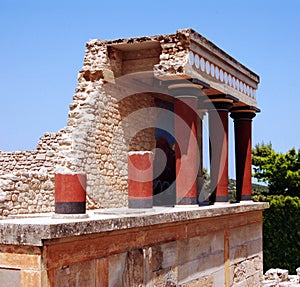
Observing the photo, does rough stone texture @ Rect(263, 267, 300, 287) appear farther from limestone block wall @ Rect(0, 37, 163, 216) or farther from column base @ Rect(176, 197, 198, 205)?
limestone block wall @ Rect(0, 37, 163, 216)

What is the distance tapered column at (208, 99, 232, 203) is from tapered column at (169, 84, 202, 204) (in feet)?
5.47

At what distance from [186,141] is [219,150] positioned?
204 cm

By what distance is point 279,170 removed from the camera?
2112 cm

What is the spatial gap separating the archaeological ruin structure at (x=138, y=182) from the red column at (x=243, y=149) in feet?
0.08

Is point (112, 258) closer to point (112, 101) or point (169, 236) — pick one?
point (169, 236)

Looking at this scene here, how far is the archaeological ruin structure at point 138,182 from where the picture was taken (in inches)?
238

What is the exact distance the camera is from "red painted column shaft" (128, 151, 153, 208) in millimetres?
7965

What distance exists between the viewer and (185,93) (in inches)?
407

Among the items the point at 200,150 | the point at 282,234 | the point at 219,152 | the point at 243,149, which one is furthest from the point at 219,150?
the point at 282,234

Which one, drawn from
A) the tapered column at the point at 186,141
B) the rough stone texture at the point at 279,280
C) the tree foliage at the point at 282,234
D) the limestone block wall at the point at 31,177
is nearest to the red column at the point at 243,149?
the rough stone texture at the point at 279,280

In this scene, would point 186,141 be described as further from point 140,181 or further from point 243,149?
point 243,149

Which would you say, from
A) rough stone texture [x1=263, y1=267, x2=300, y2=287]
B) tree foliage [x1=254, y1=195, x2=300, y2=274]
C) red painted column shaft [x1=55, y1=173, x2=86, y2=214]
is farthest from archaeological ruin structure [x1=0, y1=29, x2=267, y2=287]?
tree foliage [x1=254, y1=195, x2=300, y2=274]

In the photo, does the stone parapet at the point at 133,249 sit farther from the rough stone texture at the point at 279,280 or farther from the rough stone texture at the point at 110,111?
the rough stone texture at the point at 279,280

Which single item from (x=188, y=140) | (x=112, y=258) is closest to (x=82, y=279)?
(x=112, y=258)
